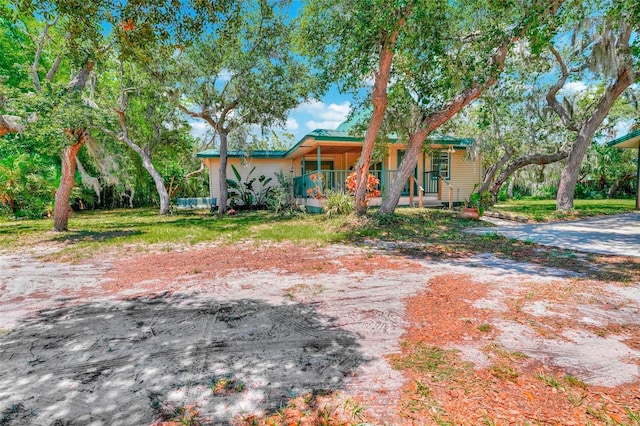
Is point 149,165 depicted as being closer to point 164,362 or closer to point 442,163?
→ point 442,163

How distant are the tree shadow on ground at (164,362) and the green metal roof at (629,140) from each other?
1567 cm

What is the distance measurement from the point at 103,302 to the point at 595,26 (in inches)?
605

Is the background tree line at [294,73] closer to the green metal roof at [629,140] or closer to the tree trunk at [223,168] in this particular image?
the tree trunk at [223,168]

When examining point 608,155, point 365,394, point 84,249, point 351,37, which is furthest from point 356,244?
point 608,155

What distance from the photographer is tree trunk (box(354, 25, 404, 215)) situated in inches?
312

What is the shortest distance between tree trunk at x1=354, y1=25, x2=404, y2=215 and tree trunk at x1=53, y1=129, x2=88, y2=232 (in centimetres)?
774

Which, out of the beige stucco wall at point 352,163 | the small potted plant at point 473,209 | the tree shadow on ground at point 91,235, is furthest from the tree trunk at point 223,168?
the small potted plant at point 473,209

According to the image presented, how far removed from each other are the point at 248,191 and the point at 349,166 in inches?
228

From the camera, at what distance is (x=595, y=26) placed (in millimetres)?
10672

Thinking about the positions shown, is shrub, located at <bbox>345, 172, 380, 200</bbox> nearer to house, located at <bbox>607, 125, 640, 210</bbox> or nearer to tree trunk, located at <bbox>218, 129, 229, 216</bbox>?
tree trunk, located at <bbox>218, 129, 229, 216</bbox>

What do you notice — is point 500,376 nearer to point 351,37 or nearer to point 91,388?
point 91,388

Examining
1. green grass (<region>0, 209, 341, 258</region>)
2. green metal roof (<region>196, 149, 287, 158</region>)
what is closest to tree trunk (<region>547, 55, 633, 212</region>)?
green grass (<region>0, 209, 341, 258</region>)

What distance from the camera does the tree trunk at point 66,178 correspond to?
28.4ft

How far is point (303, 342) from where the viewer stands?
8.63 ft
